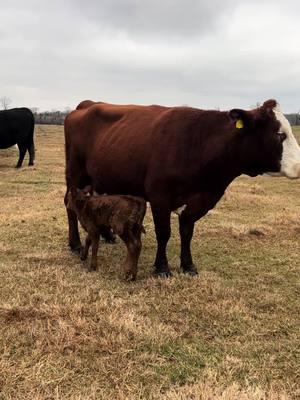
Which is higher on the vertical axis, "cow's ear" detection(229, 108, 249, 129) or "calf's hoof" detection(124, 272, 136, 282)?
"cow's ear" detection(229, 108, 249, 129)

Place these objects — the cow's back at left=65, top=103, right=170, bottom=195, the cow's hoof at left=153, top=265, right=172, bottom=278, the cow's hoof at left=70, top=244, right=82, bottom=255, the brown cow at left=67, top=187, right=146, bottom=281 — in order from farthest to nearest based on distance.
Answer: the cow's hoof at left=70, top=244, right=82, bottom=255 → the cow's back at left=65, top=103, right=170, bottom=195 → the cow's hoof at left=153, top=265, right=172, bottom=278 → the brown cow at left=67, top=187, right=146, bottom=281

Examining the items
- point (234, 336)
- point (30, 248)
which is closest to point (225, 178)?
point (234, 336)

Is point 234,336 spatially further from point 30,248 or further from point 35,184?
point 35,184

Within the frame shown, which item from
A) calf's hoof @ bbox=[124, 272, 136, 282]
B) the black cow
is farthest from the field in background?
the black cow

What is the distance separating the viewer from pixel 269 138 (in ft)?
18.2

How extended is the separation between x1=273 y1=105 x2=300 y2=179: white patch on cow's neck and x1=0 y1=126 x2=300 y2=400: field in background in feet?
4.42

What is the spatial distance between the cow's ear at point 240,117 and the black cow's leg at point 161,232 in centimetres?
127

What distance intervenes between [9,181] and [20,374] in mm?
11502

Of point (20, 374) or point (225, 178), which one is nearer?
point (20, 374)

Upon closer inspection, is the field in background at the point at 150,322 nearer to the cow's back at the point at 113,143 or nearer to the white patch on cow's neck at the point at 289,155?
the cow's back at the point at 113,143

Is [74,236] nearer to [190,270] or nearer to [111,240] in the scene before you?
[111,240]

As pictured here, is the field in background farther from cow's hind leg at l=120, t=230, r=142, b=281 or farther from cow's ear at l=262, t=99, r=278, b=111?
cow's ear at l=262, t=99, r=278, b=111

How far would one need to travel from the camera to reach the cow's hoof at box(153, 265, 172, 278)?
6.01 metres

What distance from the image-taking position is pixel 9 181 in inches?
574
